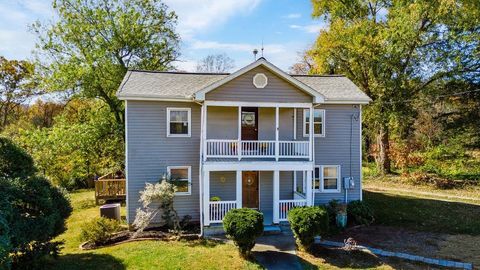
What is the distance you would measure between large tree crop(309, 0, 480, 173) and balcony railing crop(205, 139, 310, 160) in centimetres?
1380

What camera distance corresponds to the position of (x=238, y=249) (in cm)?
1149

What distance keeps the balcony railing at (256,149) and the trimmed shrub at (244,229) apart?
338 cm

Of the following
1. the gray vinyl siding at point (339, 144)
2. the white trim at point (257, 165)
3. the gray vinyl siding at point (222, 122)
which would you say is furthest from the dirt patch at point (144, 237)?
the gray vinyl siding at point (339, 144)

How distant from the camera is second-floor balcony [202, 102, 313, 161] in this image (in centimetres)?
1423

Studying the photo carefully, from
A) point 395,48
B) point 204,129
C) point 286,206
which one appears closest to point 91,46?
point 204,129

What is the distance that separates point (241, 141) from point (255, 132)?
7.65ft

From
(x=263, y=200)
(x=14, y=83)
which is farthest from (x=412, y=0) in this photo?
(x=14, y=83)

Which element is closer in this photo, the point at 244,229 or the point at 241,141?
the point at 244,229

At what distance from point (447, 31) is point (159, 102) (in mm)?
22203

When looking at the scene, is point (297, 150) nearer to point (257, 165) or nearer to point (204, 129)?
point (257, 165)

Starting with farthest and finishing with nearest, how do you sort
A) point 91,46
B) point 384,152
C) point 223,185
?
point 384,152 → point 91,46 → point 223,185

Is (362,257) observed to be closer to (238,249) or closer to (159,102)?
(238,249)

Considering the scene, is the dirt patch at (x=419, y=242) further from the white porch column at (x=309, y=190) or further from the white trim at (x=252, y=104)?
the white trim at (x=252, y=104)

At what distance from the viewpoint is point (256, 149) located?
15.2 meters
